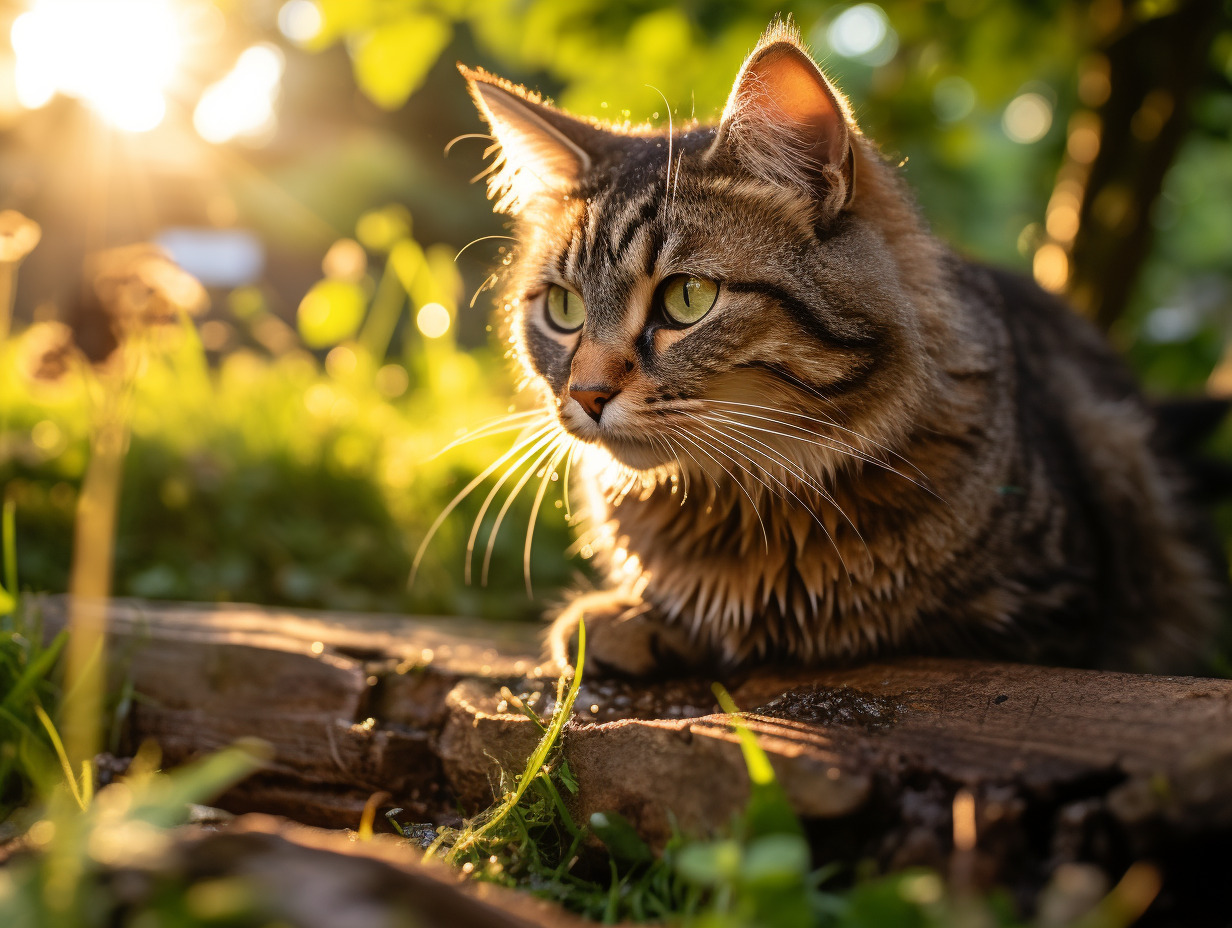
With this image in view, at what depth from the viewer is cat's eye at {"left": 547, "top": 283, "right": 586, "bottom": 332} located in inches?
63.8

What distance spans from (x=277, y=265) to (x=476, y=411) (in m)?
7.24

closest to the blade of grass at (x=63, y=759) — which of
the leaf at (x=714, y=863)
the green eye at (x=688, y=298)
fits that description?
the leaf at (x=714, y=863)

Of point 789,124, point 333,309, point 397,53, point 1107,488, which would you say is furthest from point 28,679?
point 333,309

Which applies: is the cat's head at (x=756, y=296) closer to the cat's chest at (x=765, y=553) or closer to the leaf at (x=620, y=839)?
the cat's chest at (x=765, y=553)

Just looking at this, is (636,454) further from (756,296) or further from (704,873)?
(704,873)

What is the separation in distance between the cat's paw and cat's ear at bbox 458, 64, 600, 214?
0.87m

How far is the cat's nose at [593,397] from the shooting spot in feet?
4.49

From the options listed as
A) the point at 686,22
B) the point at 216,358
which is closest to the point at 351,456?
the point at 686,22

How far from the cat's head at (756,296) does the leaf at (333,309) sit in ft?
7.78

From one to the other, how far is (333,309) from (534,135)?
2.21 meters

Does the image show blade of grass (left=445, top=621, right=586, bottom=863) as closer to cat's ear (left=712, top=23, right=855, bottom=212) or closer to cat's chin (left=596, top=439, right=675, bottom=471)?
cat's chin (left=596, top=439, right=675, bottom=471)

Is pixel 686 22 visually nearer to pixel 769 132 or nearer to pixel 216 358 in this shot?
pixel 769 132

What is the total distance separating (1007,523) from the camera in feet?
5.04

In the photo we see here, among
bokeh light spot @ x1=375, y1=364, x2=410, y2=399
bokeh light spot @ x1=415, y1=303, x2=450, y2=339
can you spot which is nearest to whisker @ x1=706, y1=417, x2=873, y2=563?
bokeh light spot @ x1=415, y1=303, x2=450, y2=339
